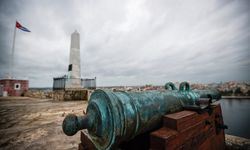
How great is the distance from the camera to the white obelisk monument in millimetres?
11000

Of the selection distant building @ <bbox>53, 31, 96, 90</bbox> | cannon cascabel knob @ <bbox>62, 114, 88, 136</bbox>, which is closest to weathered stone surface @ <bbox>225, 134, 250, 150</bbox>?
cannon cascabel knob @ <bbox>62, 114, 88, 136</bbox>

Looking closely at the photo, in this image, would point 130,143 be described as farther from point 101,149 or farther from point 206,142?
point 206,142

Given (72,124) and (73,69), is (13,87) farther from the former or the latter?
(72,124)

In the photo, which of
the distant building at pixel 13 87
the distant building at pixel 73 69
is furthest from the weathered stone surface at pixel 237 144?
the distant building at pixel 13 87

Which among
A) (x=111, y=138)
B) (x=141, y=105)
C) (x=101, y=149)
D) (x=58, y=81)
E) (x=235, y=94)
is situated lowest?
(x=235, y=94)

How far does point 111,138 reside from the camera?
0.87 meters

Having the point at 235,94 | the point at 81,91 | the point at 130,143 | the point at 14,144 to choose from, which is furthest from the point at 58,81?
the point at 235,94

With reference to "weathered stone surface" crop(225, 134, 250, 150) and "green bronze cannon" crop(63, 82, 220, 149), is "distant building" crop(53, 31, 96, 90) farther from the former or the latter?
"green bronze cannon" crop(63, 82, 220, 149)

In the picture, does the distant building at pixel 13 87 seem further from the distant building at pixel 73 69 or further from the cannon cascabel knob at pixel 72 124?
the cannon cascabel knob at pixel 72 124

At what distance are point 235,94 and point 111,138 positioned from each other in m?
31.1

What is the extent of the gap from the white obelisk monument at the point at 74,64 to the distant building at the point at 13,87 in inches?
614

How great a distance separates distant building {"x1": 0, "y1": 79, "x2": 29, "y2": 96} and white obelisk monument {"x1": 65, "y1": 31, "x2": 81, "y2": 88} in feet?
51.1

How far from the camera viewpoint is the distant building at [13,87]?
63.5 ft

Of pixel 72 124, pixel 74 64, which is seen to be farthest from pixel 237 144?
pixel 74 64
